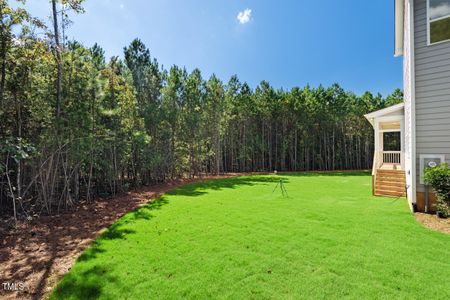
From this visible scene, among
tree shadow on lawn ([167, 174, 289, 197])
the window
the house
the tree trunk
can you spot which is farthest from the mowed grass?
the window

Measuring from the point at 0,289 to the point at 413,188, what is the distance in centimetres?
827

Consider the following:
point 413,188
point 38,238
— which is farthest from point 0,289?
point 413,188

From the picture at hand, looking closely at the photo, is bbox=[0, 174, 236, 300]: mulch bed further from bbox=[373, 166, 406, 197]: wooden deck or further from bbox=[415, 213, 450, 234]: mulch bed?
bbox=[373, 166, 406, 197]: wooden deck

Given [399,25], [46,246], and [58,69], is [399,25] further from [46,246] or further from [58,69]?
[46,246]

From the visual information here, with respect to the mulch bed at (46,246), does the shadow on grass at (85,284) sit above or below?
above

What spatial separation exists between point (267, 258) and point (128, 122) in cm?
870

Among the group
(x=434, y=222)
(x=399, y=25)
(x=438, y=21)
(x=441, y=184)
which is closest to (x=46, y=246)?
(x=434, y=222)

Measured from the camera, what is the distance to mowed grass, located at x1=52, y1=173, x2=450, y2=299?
2592 mm

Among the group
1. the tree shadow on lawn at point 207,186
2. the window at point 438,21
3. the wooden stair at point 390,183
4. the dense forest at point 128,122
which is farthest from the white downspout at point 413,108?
the dense forest at point 128,122

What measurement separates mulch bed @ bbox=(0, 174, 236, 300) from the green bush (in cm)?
742

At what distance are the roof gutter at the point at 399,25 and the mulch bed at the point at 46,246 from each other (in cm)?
1124

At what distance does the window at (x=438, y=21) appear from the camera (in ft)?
17.2

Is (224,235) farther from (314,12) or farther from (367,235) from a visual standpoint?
(314,12)

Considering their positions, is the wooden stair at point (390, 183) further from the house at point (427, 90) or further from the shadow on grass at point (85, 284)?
the shadow on grass at point (85, 284)
